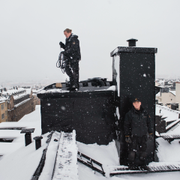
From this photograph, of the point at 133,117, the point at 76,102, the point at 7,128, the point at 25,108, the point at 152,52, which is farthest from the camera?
the point at 25,108

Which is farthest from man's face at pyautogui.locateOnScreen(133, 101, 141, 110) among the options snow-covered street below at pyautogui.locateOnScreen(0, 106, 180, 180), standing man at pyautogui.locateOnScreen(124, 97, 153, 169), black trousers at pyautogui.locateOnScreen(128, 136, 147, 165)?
snow-covered street below at pyautogui.locateOnScreen(0, 106, 180, 180)

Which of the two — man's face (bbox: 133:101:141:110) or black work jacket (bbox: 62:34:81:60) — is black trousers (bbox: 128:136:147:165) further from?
black work jacket (bbox: 62:34:81:60)

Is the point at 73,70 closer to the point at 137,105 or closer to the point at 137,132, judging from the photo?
the point at 137,105

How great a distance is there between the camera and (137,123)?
12.8 feet

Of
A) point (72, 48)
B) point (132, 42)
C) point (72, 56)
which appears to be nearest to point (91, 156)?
point (72, 56)

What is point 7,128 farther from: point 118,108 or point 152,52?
point 152,52

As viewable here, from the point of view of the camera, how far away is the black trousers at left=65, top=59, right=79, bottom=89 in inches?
189

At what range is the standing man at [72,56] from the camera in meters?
4.66

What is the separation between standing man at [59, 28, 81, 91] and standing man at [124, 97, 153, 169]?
1.80 m

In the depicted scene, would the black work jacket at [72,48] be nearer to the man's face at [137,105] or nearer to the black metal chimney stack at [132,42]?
the black metal chimney stack at [132,42]

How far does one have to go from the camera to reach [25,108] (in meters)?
56.1

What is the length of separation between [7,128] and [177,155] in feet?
30.5

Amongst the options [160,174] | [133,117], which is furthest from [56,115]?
[160,174]

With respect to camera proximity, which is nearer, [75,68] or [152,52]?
[152,52]
